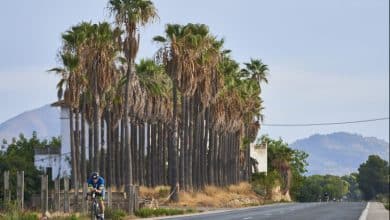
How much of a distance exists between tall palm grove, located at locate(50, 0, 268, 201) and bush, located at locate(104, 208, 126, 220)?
12.6 m

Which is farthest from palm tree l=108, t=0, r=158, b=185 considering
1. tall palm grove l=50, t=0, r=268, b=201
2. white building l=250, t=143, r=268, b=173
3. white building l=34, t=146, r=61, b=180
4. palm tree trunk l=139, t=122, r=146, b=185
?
white building l=250, t=143, r=268, b=173

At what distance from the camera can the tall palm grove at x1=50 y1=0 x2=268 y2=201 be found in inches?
2566

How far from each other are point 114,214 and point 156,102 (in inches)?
1753

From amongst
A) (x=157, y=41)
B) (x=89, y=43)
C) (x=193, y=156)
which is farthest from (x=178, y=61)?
(x=193, y=156)

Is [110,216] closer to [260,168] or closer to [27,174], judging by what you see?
[27,174]

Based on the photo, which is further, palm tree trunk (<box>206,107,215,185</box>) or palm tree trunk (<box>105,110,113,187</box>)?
palm tree trunk (<box>206,107,215,185</box>)

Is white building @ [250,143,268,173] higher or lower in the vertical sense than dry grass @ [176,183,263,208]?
higher

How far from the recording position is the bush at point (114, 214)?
39594 mm

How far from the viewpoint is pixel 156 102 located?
3307 inches

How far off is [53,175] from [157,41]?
35.2 meters

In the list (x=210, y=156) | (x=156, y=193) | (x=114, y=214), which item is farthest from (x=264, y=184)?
(x=114, y=214)

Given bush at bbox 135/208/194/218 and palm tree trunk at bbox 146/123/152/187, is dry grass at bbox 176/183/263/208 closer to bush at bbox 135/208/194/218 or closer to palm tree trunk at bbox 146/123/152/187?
palm tree trunk at bbox 146/123/152/187

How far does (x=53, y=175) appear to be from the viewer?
101188 mm

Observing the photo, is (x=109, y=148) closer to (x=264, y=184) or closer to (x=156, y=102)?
(x=156, y=102)
